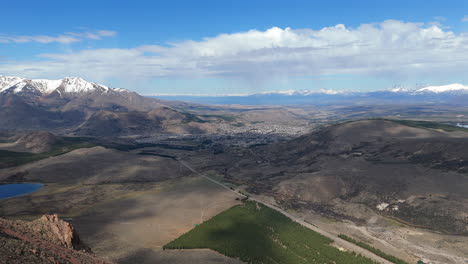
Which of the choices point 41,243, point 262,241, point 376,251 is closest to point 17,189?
point 262,241

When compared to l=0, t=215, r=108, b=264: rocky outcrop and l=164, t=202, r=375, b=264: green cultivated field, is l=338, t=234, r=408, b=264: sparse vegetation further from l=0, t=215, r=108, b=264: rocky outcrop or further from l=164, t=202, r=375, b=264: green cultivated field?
l=0, t=215, r=108, b=264: rocky outcrop

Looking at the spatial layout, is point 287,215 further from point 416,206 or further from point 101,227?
point 101,227

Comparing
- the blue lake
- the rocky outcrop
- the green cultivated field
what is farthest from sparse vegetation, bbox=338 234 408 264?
the blue lake

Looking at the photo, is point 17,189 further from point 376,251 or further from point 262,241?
point 376,251

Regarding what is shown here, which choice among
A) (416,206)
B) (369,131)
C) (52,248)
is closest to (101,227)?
(52,248)

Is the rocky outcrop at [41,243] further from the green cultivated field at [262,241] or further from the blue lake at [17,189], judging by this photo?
the blue lake at [17,189]

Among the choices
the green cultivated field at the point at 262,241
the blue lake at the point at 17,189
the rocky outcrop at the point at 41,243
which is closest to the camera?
the rocky outcrop at the point at 41,243

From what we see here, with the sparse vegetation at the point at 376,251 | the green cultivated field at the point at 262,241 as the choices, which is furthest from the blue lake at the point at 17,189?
the sparse vegetation at the point at 376,251
